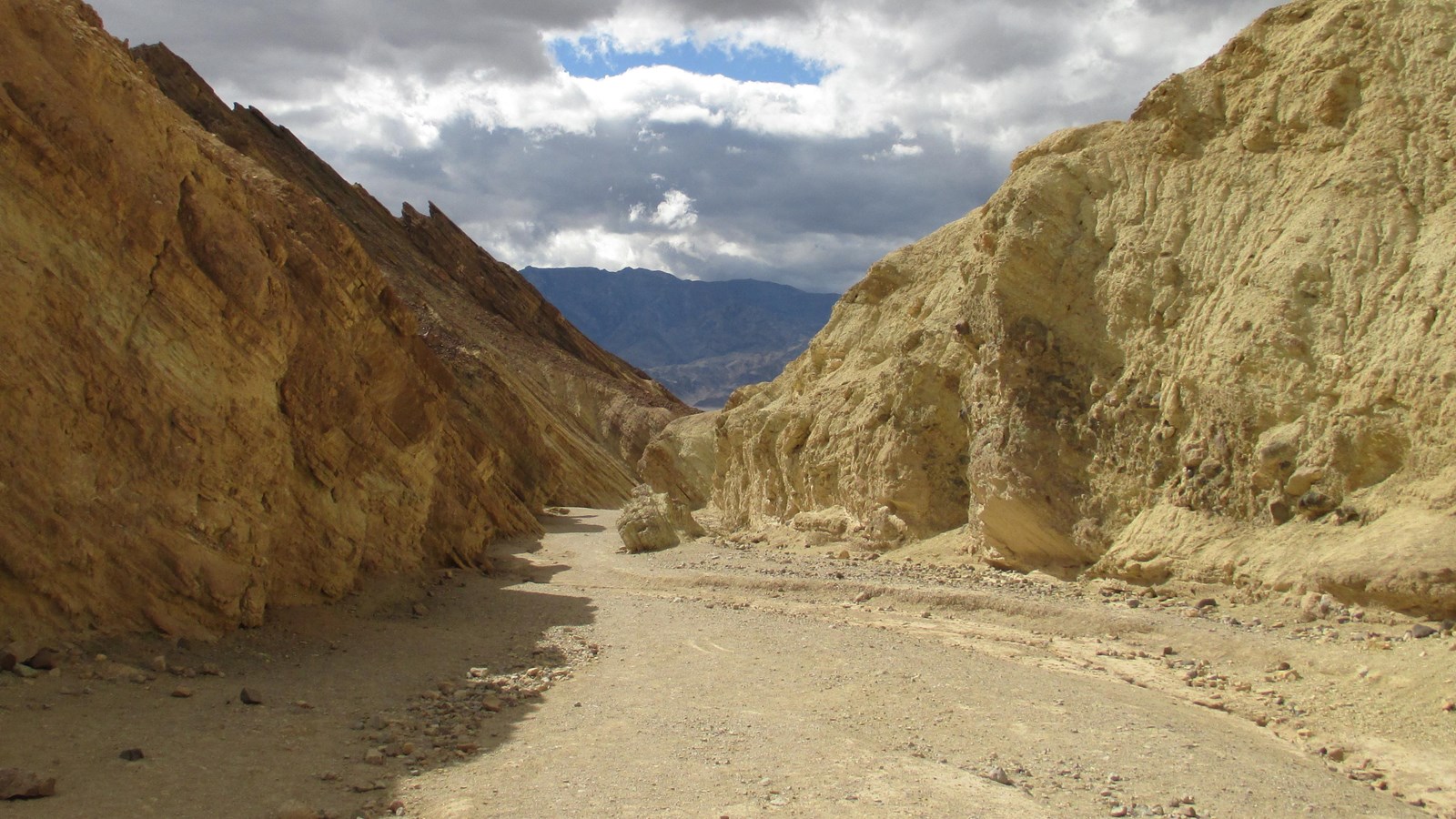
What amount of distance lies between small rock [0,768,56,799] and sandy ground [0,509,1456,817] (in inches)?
3.1

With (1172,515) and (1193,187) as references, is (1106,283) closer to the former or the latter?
(1193,187)

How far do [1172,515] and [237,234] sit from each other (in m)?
11.0

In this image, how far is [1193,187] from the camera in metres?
14.5

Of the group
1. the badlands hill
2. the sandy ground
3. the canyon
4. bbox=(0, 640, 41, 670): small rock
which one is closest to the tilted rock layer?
the canyon

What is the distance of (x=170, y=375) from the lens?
9102 mm

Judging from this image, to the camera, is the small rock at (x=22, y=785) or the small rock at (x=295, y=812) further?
the small rock at (x=295, y=812)

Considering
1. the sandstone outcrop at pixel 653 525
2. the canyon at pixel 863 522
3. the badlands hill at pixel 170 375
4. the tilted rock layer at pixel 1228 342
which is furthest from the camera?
the sandstone outcrop at pixel 653 525

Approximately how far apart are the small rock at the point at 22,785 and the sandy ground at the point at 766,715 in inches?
3.1

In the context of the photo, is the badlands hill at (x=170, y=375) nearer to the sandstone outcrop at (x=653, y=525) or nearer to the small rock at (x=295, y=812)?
the small rock at (x=295, y=812)

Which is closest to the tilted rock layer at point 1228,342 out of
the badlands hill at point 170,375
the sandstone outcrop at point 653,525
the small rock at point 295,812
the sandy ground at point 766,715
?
the sandy ground at point 766,715

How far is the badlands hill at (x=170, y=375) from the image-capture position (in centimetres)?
808

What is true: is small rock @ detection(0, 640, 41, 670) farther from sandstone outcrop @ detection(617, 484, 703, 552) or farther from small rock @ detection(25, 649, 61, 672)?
sandstone outcrop @ detection(617, 484, 703, 552)

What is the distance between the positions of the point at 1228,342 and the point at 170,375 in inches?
460

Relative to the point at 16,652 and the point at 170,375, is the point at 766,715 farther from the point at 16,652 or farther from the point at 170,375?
the point at 170,375
